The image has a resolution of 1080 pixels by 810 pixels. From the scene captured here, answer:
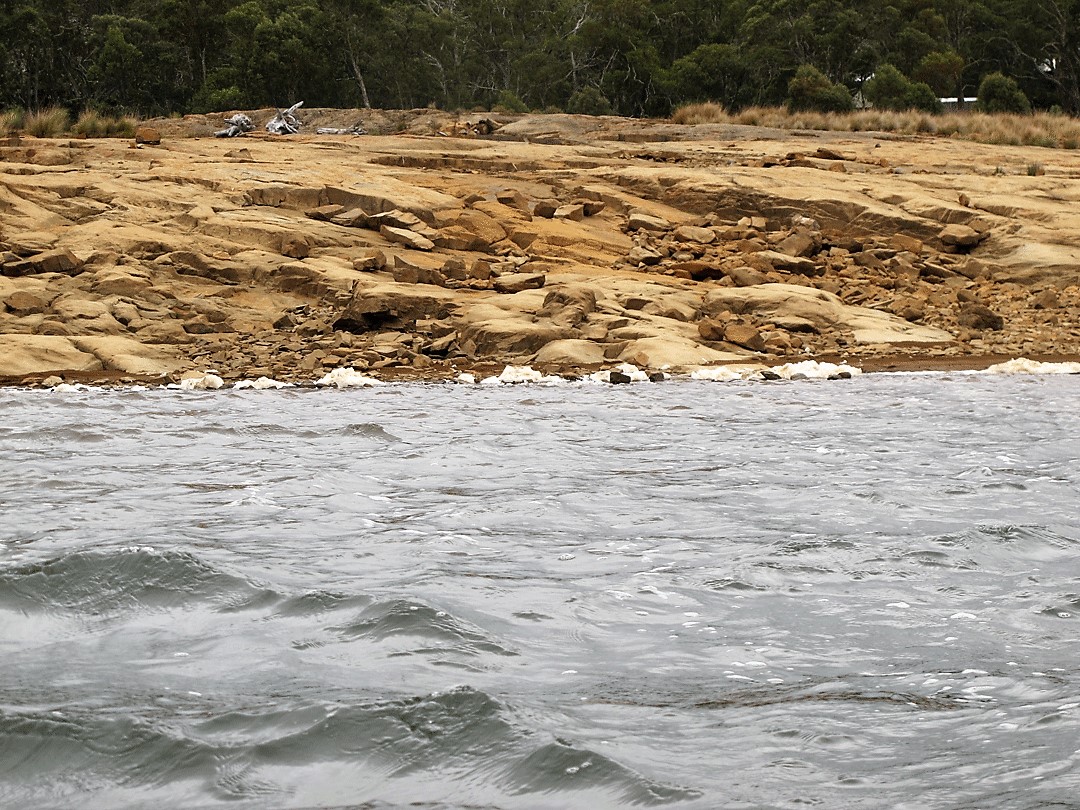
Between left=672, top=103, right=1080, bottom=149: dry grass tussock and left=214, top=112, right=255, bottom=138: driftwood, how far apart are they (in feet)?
36.2

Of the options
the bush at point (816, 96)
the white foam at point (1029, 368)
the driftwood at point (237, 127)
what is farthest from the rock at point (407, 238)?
the bush at point (816, 96)

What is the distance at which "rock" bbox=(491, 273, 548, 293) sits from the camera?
1617cm

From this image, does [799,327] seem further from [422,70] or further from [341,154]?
[422,70]

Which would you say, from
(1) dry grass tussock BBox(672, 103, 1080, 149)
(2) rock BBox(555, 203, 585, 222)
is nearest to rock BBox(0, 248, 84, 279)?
(2) rock BBox(555, 203, 585, 222)

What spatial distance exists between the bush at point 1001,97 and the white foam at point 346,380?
34.1 metres

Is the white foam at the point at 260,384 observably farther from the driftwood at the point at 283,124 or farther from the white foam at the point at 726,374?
the driftwood at the point at 283,124

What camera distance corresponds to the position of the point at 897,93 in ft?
131

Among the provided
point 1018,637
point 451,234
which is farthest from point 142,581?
point 451,234

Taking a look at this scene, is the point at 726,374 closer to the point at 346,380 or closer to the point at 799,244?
the point at 346,380

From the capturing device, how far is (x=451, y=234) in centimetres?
1803

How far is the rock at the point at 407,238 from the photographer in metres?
17.6

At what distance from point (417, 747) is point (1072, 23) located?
48.1 m

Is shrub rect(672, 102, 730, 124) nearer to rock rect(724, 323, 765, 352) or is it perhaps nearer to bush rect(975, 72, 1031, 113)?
A: bush rect(975, 72, 1031, 113)

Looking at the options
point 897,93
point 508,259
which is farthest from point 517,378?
point 897,93
